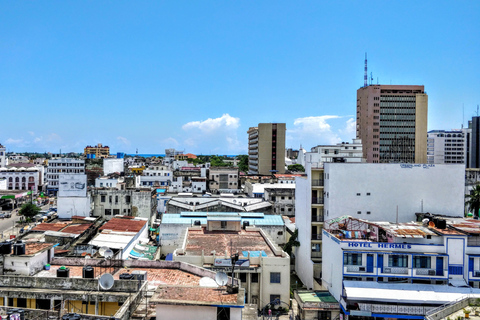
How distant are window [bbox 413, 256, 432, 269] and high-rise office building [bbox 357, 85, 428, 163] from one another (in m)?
85.7

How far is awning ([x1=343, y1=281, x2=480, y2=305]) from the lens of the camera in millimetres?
23125

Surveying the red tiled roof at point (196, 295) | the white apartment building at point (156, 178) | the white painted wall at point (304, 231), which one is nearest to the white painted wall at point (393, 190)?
the white painted wall at point (304, 231)

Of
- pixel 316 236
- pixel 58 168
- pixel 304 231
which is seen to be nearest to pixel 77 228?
pixel 304 231

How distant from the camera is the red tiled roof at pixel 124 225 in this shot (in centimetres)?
4009

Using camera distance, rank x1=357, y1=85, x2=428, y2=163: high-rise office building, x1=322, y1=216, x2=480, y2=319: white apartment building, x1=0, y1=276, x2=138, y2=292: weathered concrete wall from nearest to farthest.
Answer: x1=0, y1=276, x2=138, y2=292: weathered concrete wall, x1=322, y1=216, x2=480, y2=319: white apartment building, x1=357, y1=85, x2=428, y2=163: high-rise office building

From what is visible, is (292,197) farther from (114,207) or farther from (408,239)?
(408,239)

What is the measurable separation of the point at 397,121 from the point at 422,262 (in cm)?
8896

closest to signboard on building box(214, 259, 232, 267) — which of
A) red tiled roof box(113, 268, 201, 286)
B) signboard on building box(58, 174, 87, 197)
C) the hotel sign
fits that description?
red tiled roof box(113, 268, 201, 286)

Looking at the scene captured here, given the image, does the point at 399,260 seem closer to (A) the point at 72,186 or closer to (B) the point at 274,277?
(B) the point at 274,277

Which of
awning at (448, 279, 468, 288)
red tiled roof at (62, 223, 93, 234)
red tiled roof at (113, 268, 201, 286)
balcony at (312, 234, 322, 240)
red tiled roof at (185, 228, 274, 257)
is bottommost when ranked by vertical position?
awning at (448, 279, 468, 288)

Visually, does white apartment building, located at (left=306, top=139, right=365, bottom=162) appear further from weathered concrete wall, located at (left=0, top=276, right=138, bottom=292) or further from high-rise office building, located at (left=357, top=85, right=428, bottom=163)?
high-rise office building, located at (left=357, top=85, right=428, bottom=163)

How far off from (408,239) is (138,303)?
18484 millimetres

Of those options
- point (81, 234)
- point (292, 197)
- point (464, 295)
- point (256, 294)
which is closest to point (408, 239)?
point (464, 295)

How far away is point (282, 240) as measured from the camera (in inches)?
1726
